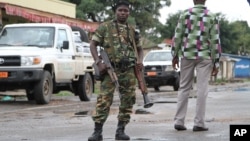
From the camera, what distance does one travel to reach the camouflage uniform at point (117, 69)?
7281mm

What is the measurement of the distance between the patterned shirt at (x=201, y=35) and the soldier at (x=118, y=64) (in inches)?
42.3

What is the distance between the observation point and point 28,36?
1459 centimetres

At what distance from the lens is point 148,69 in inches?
938

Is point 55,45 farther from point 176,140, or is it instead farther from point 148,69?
Result: point 148,69

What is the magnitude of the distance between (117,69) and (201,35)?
1442mm

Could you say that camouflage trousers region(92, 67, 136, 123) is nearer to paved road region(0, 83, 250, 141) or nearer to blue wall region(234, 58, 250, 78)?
paved road region(0, 83, 250, 141)

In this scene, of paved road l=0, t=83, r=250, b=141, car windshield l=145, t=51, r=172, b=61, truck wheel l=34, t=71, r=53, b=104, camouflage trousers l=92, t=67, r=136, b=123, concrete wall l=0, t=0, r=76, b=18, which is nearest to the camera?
camouflage trousers l=92, t=67, r=136, b=123

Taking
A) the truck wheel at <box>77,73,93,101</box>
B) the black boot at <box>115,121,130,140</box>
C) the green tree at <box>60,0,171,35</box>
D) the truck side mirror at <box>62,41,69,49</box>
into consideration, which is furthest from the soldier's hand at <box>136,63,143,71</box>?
the green tree at <box>60,0,171,35</box>

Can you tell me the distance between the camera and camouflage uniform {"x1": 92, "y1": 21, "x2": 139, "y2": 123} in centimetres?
728

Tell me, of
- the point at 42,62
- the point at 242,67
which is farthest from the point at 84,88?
the point at 242,67

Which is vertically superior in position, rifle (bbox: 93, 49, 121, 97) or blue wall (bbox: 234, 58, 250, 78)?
rifle (bbox: 93, 49, 121, 97)

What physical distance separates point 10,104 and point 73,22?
35.5ft

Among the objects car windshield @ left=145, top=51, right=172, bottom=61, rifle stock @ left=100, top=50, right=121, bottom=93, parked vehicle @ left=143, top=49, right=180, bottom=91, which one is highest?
car windshield @ left=145, top=51, right=172, bottom=61

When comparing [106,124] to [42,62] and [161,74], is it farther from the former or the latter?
[161,74]
